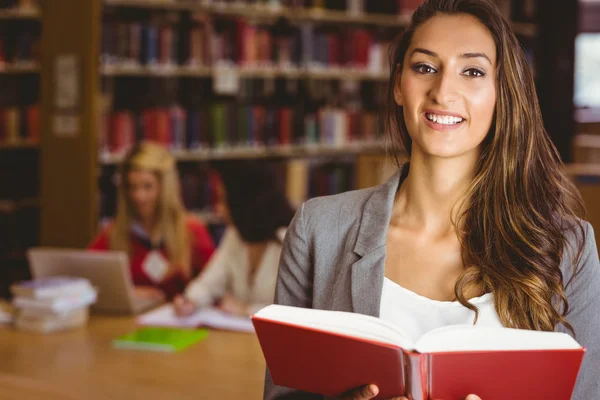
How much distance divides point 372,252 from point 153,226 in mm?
2258

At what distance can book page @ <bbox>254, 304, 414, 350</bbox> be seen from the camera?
1.19 m

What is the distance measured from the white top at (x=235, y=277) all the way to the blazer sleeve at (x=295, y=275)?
1.47 meters

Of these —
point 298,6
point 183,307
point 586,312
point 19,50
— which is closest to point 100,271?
point 183,307

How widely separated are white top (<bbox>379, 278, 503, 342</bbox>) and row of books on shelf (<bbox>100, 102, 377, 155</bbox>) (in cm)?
333

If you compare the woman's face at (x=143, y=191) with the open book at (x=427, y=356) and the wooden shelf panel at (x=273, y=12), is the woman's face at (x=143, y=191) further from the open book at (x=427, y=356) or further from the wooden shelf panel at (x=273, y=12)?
the open book at (x=427, y=356)

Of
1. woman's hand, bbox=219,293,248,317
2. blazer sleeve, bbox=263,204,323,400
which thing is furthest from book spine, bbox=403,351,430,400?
woman's hand, bbox=219,293,248,317

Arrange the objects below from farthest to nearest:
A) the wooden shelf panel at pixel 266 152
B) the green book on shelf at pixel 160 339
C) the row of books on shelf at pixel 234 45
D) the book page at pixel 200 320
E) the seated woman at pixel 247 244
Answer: the wooden shelf panel at pixel 266 152 < the row of books on shelf at pixel 234 45 < the seated woman at pixel 247 244 < the book page at pixel 200 320 < the green book on shelf at pixel 160 339

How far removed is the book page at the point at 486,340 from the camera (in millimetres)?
1150

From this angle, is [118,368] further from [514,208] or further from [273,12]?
[273,12]

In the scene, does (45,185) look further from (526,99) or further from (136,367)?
(526,99)

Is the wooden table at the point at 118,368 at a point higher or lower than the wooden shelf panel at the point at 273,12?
lower

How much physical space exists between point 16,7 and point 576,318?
4.60m

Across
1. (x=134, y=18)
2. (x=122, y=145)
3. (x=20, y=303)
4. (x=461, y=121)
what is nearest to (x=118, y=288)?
(x=20, y=303)

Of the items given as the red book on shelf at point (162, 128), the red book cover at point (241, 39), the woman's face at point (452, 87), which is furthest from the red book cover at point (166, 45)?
the woman's face at point (452, 87)
